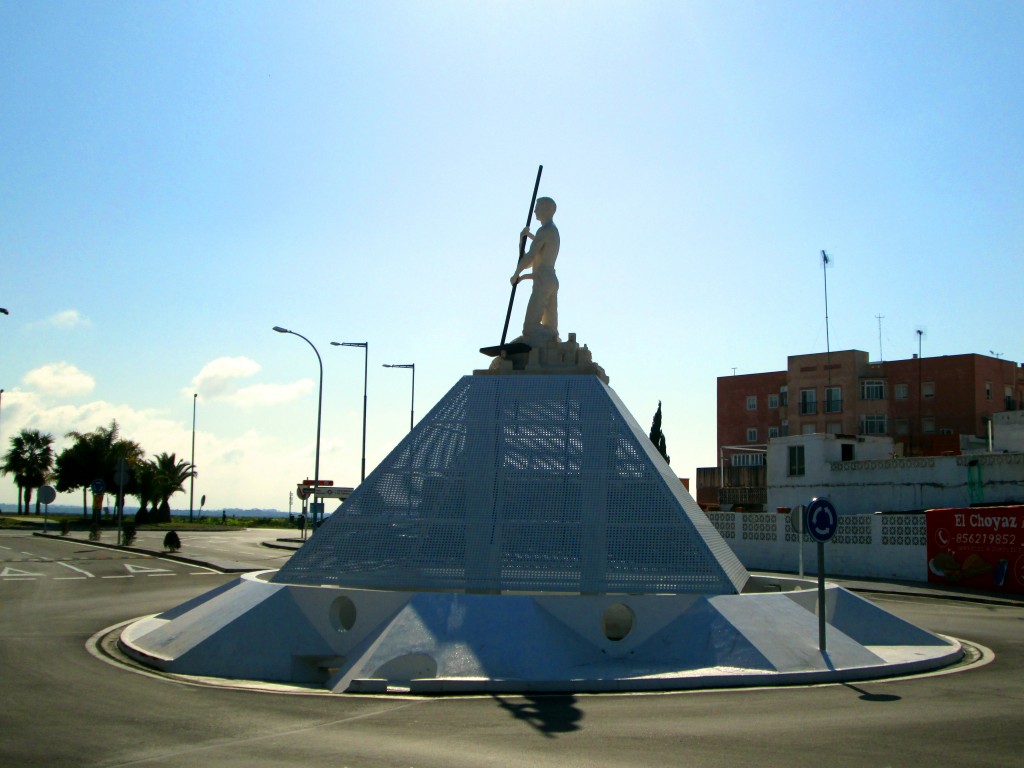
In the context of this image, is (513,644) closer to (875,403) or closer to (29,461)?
(875,403)

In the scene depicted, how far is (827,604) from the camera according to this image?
14.4 meters

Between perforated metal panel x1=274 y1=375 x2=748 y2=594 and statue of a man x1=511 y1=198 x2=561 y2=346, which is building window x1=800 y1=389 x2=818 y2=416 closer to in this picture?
statue of a man x1=511 y1=198 x2=561 y2=346

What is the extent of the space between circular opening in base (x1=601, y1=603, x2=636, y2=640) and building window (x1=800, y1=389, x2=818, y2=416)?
41.1 meters

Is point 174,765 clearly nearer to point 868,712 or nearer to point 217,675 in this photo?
point 217,675

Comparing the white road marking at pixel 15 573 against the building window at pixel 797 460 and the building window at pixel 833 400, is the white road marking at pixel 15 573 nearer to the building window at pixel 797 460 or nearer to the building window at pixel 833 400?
the building window at pixel 797 460

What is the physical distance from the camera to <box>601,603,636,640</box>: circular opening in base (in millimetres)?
12648

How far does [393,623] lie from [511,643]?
146cm

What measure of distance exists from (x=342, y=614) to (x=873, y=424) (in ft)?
141

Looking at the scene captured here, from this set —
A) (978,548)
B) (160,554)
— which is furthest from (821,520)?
(160,554)

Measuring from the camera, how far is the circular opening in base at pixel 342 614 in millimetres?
13086

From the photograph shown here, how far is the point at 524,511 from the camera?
13969 mm

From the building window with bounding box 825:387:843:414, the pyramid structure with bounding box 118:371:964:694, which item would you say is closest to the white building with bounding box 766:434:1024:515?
the building window with bounding box 825:387:843:414

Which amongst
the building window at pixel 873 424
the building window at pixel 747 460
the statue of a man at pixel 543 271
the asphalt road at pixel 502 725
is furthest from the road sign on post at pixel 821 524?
the building window at pixel 873 424

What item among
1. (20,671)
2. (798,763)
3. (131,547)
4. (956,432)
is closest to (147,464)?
(131,547)
